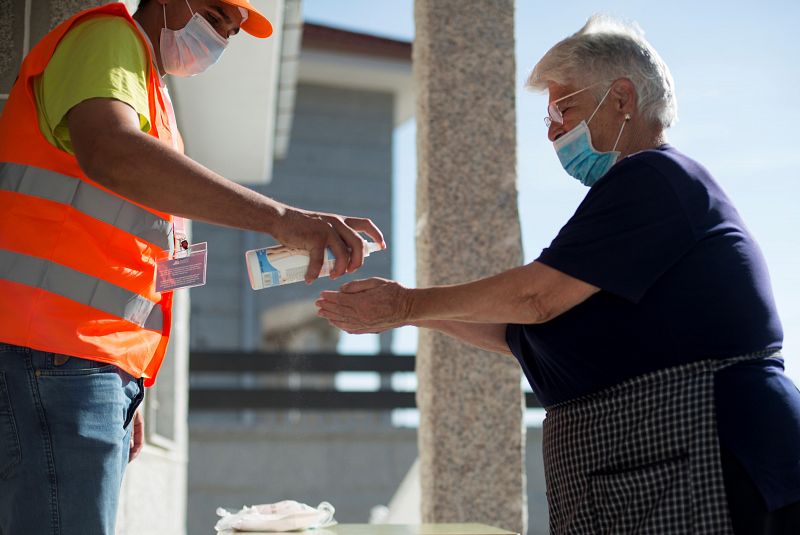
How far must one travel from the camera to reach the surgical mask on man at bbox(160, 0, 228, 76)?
224 cm

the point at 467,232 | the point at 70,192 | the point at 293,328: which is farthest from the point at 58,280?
the point at 293,328

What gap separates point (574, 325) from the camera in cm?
207

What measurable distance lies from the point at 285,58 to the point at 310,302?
893 cm

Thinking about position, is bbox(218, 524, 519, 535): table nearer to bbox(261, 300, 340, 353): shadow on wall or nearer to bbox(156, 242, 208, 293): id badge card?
bbox(156, 242, 208, 293): id badge card

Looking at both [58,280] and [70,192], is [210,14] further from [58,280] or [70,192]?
[58,280]

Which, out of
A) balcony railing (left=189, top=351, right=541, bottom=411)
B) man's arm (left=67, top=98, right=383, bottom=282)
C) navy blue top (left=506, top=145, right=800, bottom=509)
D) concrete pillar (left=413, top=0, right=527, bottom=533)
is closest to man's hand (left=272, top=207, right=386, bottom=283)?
man's arm (left=67, top=98, right=383, bottom=282)

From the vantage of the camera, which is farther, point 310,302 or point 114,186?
point 310,302

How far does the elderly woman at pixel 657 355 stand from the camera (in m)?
1.88

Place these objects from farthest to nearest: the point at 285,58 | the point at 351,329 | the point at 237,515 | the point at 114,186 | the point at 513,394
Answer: the point at 285,58, the point at 513,394, the point at 237,515, the point at 351,329, the point at 114,186

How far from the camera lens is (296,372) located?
46.6 feet

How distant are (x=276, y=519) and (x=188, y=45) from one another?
149cm

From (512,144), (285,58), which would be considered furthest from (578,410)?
(285,58)

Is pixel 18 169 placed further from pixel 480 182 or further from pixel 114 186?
pixel 480 182

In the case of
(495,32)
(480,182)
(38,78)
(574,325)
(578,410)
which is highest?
(495,32)
